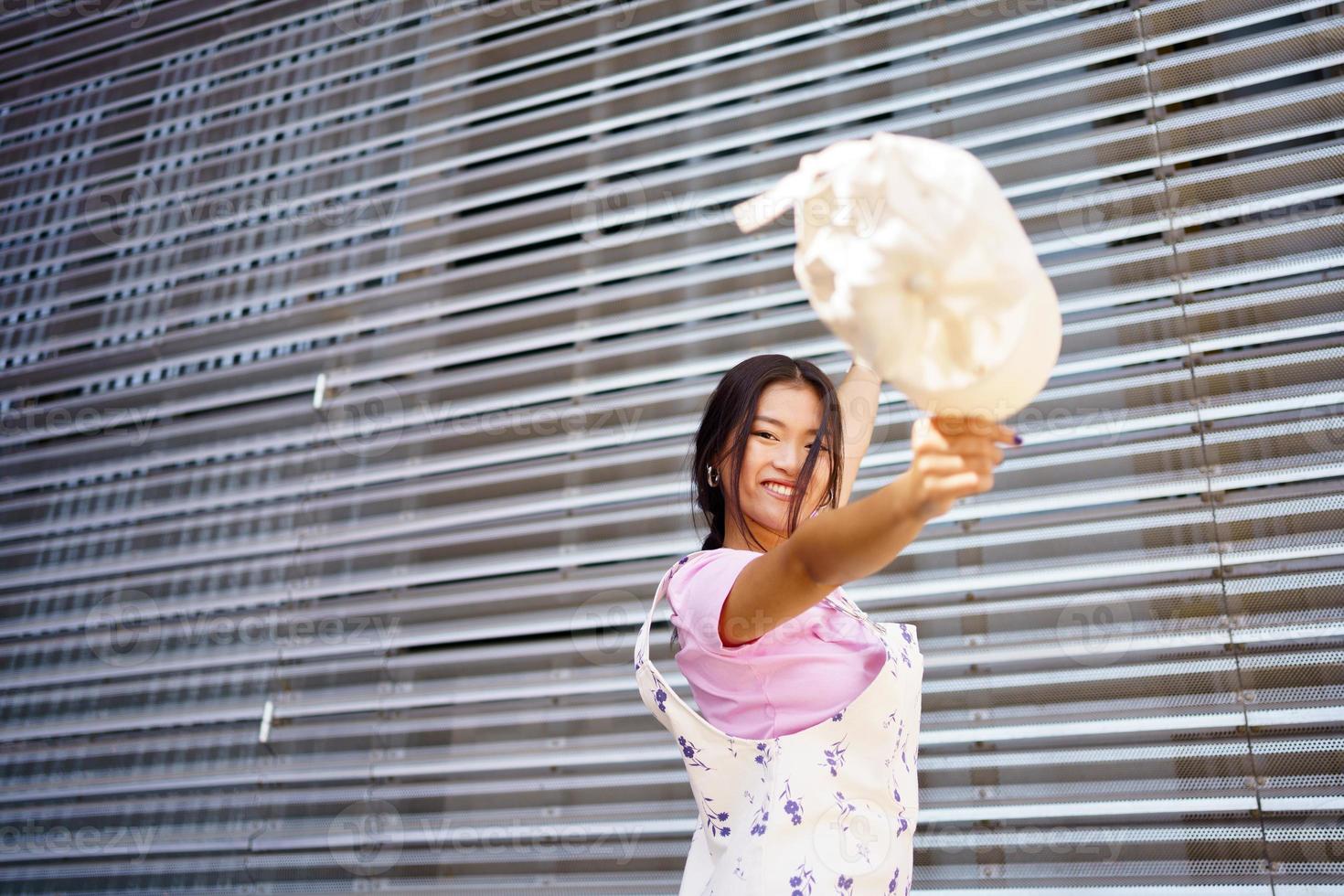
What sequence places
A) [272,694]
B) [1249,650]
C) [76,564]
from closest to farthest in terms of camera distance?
1. [1249,650]
2. [272,694]
3. [76,564]

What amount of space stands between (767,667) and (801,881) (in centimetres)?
21

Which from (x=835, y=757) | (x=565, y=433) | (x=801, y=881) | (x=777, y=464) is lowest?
(x=801, y=881)

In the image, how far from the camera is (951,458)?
2.70 ft

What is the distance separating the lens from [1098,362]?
178cm

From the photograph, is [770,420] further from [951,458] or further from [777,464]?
[951,458]

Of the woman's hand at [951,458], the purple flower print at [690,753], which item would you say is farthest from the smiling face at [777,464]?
the woman's hand at [951,458]

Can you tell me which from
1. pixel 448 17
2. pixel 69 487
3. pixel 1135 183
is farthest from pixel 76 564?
pixel 1135 183

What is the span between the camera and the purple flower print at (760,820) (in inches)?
45.1

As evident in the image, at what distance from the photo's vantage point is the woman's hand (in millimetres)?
821

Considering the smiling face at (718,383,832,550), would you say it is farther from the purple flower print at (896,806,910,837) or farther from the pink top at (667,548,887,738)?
the purple flower print at (896,806,910,837)

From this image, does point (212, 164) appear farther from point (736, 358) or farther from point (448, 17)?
point (736, 358)

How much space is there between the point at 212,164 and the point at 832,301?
233 centimetres

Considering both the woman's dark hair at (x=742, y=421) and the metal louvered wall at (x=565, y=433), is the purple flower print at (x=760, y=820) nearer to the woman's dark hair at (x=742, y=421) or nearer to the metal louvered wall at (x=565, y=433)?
the woman's dark hair at (x=742, y=421)

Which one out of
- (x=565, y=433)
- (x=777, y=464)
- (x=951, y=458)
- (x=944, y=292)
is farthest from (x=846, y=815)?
(x=565, y=433)
